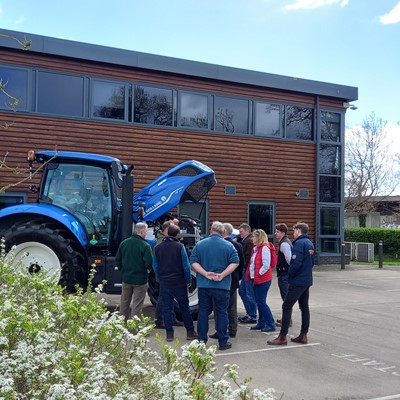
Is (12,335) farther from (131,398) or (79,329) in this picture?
(131,398)

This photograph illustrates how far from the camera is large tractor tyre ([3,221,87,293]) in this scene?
834 centimetres

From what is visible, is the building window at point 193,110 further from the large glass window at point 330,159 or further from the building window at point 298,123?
the large glass window at point 330,159

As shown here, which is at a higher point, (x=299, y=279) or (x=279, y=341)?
(x=299, y=279)

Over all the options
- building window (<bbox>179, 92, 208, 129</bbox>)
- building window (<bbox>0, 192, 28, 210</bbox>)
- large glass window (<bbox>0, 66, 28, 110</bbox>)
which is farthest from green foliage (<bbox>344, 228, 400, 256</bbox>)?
large glass window (<bbox>0, 66, 28, 110</bbox>)

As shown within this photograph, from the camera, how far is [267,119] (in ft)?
60.1

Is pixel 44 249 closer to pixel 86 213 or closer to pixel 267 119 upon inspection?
pixel 86 213

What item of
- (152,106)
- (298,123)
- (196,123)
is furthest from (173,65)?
(298,123)

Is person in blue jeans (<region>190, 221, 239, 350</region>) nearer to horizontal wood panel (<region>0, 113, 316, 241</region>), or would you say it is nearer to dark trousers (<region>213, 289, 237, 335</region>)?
dark trousers (<region>213, 289, 237, 335</region>)

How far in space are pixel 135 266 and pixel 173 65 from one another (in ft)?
32.4

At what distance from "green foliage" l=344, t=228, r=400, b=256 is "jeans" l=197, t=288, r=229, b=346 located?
22.3m

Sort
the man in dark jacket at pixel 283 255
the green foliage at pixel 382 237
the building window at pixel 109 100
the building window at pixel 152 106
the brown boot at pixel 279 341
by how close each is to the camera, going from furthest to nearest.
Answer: the green foliage at pixel 382 237 → the building window at pixel 152 106 → the building window at pixel 109 100 → the man in dark jacket at pixel 283 255 → the brown boot at pixel 279 341

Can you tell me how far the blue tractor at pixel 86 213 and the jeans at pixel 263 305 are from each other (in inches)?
43.3

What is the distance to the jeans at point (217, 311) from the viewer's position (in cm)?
715

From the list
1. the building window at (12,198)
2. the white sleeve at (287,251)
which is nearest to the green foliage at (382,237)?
the building window at (12,198)
